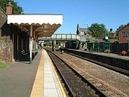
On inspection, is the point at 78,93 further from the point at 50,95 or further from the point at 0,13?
the point at 0,13

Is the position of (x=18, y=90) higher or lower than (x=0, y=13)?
lower

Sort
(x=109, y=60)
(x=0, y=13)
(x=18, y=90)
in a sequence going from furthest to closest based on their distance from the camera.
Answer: (x=109, y=60) < (x=0, y=13) < (x=18, y=90)

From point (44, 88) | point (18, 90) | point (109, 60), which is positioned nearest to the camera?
point (18, 90)

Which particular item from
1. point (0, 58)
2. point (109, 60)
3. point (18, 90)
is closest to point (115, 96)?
point (18, 90)

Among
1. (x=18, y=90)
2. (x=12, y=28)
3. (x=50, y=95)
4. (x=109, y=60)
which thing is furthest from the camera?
(x=109, y=60)

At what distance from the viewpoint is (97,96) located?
11484 millimetres

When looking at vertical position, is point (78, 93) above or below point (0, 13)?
below

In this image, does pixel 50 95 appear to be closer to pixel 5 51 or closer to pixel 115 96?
pixel 115 96

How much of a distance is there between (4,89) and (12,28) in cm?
1685

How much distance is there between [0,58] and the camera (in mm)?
24281

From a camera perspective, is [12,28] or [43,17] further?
[12,28]

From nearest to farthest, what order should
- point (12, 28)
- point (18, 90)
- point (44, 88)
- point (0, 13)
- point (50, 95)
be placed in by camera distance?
1. point (50, 95)
2. point (18, 90)
3. point (44, 88)
4. point (0, 13)
5. point (12, 28)

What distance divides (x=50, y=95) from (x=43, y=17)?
16.1 m

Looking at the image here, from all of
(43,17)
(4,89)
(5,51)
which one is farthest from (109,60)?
(4,89)
